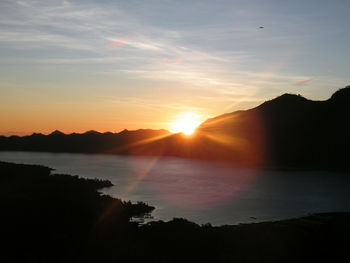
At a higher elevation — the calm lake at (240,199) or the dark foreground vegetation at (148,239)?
the dark foreground vegetation at (148,239)

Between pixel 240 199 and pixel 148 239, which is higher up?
pixel 148 239

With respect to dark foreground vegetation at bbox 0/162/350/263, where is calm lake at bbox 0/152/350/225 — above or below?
below

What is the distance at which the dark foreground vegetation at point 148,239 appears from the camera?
29.8m

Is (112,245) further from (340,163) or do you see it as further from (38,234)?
(340,163)

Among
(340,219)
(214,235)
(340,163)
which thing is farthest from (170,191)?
(340,163)

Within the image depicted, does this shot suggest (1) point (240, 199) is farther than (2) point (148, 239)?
Yes

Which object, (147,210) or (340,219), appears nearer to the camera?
(340,219)

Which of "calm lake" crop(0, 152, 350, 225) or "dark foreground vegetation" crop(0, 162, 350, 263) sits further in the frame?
"calm lake" crop(0, 152, 350, 225)

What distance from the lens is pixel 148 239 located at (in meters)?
36.0

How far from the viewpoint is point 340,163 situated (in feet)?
561

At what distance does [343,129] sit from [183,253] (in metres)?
186

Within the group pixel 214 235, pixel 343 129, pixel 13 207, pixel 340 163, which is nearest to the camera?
pixel 214 235

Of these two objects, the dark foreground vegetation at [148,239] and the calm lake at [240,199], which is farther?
the calm lake at [240,199]

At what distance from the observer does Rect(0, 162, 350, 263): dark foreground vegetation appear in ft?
97.6
